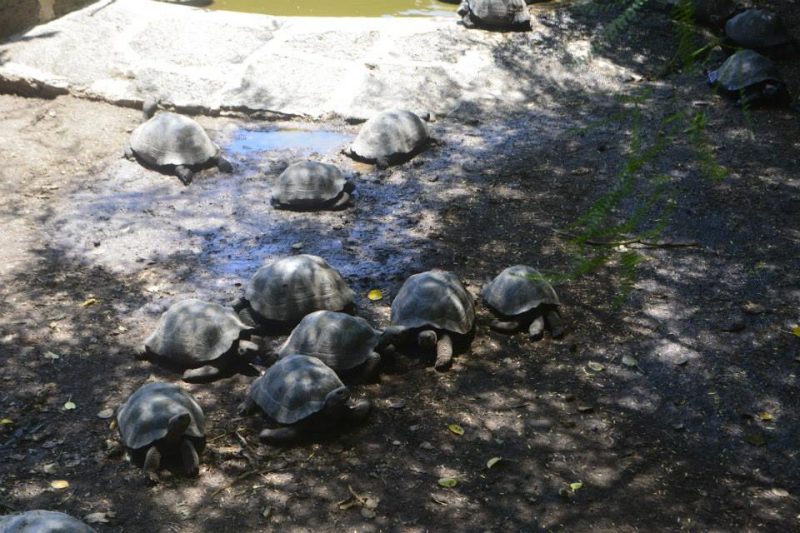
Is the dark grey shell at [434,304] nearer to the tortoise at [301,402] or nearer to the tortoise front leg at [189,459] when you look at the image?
the tortoise at [301,402]

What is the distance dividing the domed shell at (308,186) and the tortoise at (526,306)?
6.87ft

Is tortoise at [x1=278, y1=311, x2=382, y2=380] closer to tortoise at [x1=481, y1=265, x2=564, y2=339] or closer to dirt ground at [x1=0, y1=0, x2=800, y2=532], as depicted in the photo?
dirt ground at [x1=0, y1=0, x2=800, y2=532]

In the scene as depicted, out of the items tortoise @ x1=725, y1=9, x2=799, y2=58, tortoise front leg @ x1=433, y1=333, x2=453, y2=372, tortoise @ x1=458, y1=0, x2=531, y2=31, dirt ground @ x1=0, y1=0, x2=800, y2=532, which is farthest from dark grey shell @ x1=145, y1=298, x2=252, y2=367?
tortoise @ x1=725, y1=9, x2=799, y2=58

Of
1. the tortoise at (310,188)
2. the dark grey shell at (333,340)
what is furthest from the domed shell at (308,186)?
the dark grey shell at (333,340)

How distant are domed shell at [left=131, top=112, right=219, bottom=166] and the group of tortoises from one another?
2575mm

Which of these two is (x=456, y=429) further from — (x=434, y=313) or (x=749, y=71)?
(x=749, y=71)

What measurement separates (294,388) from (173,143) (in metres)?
4.01

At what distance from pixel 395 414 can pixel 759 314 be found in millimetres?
2400

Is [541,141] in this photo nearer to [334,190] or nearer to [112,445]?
[334,190]

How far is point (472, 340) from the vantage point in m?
5.25

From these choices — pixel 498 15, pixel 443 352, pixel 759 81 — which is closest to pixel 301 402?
pixel 443 352

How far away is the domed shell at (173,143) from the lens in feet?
25.1

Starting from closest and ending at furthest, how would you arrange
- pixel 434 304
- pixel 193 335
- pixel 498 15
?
1. pixel 193 335
2. pixel 434 304
3. pixel 498 15

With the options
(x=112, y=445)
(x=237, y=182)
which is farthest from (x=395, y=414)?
(x=237, y=182)
